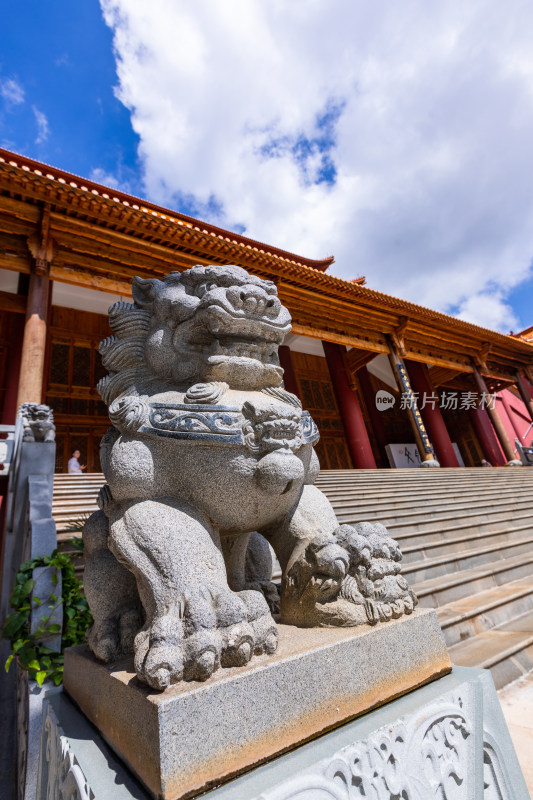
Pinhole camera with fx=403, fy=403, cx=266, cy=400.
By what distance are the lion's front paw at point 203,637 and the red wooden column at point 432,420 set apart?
1206 cm

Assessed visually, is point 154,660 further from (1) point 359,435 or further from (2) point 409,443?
(2) point 409,443

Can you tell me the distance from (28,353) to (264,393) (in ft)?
16.9

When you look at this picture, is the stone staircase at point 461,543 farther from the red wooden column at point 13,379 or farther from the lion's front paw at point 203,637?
the red wooden column at point 13,379

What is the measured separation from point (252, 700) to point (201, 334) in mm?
1047

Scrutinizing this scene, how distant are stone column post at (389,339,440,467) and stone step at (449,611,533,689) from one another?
7523 mm

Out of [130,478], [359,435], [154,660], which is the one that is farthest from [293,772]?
[359,435]

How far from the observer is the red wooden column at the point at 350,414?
33.2 ft

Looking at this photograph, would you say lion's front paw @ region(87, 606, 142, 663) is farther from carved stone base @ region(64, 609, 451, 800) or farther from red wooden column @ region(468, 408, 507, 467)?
red wooden column @ region(468, 408, 507, 467)

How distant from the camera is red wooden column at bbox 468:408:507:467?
13.4 metres

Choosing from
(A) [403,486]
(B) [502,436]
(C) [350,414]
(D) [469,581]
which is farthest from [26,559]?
(B) [502,436]

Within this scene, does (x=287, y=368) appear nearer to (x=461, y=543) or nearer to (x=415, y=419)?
(x=415, y=419)

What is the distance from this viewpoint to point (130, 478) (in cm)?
116

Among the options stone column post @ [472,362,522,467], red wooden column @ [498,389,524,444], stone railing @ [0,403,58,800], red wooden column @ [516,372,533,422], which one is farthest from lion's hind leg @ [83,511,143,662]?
red wooden column @ [498,389,524,444]

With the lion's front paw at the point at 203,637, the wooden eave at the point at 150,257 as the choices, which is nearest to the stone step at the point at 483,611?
the lion's front paw at the point at 203,637
